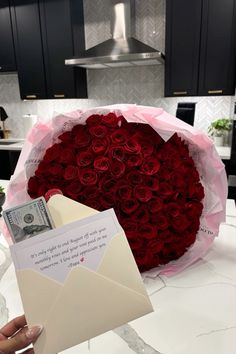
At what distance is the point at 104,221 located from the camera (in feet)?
1.50

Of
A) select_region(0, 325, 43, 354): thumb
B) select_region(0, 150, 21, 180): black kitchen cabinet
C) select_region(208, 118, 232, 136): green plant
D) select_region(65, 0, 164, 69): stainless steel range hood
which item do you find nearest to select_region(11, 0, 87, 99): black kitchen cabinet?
select_region(65, 0, 164, 69): stainless steel range hood

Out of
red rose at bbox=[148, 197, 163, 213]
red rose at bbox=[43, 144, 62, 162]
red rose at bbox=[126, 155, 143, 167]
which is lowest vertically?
red rose at bbox=[148, 197, 163, 213]

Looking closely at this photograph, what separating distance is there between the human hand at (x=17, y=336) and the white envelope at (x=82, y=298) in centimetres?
1

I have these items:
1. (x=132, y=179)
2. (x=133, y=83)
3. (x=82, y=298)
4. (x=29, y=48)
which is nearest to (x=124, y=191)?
(x=132, y=179)

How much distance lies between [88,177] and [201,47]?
2.40m

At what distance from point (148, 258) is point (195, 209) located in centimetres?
17

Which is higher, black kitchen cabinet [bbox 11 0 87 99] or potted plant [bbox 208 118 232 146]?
black kitchen cabinet [bbox 11 0 87 99]

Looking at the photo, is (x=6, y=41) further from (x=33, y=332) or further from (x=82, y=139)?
(x=33, y=332)

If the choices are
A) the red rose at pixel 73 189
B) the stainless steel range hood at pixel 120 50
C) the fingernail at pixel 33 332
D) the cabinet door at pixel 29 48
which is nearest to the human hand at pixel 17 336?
the fingernail at pixel 33 332

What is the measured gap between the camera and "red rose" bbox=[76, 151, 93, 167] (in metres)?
0.66

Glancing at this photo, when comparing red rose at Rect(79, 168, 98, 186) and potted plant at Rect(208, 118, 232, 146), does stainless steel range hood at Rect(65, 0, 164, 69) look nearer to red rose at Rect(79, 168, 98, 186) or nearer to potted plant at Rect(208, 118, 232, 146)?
potted plant at Rect(208, 118, 232, 146)

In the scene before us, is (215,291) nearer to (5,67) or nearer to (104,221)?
(104,221)

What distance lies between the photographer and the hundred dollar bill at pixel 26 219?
16.4 inches

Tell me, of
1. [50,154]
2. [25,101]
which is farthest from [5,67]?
[50,154]
